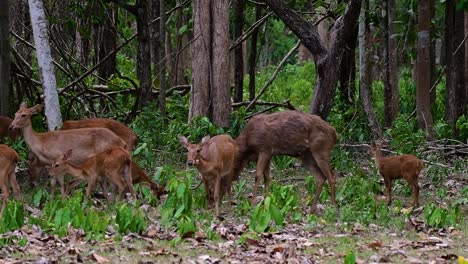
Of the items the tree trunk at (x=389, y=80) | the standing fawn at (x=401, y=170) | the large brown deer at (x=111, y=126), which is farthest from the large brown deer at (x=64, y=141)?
the tree trunk at (x=389, y=80)

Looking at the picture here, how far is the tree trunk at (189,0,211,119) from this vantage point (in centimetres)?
1625

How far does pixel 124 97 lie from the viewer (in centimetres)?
1955

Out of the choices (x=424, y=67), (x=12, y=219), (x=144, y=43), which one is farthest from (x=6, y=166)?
(x=424, y=67)

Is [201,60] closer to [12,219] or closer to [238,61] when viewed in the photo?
[238,61]

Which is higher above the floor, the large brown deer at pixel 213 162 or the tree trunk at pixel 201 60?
the tree trunk at pixel 201 60

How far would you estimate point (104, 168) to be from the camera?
11914 millimetres

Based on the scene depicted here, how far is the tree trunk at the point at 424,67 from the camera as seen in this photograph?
15.8 meters

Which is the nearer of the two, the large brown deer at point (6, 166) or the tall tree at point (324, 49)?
the large brown deer at point (6, 166)

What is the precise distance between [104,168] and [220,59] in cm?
484

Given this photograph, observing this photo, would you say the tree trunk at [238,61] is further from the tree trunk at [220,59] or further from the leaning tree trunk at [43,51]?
the leaning tree trunk at [43,51]

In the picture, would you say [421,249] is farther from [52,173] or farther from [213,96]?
[213,96]

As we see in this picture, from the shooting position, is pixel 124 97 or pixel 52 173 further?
pixel 124 97

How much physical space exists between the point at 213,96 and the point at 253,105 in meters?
2.31

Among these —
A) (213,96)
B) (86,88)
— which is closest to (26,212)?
(213,96)
